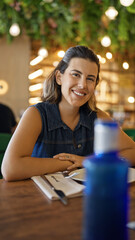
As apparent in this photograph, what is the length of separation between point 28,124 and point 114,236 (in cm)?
97

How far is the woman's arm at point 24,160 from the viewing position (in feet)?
3.50

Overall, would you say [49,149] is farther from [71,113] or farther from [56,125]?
[71,113]

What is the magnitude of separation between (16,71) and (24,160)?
476 cm

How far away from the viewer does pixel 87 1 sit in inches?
162

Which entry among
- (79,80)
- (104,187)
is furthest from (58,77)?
(104,187)

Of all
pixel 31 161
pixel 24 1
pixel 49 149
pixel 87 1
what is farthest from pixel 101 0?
pixel 31 161

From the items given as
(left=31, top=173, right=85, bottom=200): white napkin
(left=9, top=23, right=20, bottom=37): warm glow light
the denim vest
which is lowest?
(left=31, top=173, right=85, bottom=200): white napkin

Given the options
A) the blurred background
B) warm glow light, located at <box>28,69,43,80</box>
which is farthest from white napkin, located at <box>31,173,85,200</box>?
warm glow light, located at <box>28,69,43,80</box>

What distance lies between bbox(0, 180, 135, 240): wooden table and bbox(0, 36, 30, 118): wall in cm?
485

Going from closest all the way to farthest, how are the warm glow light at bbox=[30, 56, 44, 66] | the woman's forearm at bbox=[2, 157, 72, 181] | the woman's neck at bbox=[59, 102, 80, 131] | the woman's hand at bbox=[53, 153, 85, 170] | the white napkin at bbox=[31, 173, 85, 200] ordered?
the white napkin at bbox=[31, 173, 85, 200] → the woman's forearm at bbox=[2, 157, 72, 181] → the woman's hand at bbox=[53, 153, 85, 170] → the woman's neck at bbox=[59, 102, 80, 131] → the warm glow light at bbox=[30, 56, 44, 66]

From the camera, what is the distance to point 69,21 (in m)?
4.52

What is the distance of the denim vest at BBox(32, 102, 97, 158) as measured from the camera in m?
1.49

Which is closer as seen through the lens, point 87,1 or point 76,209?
point 76,209

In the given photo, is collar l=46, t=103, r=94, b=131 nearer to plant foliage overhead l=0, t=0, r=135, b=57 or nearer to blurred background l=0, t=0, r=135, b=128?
blurred background l=0, t=0, r=135, b=128
